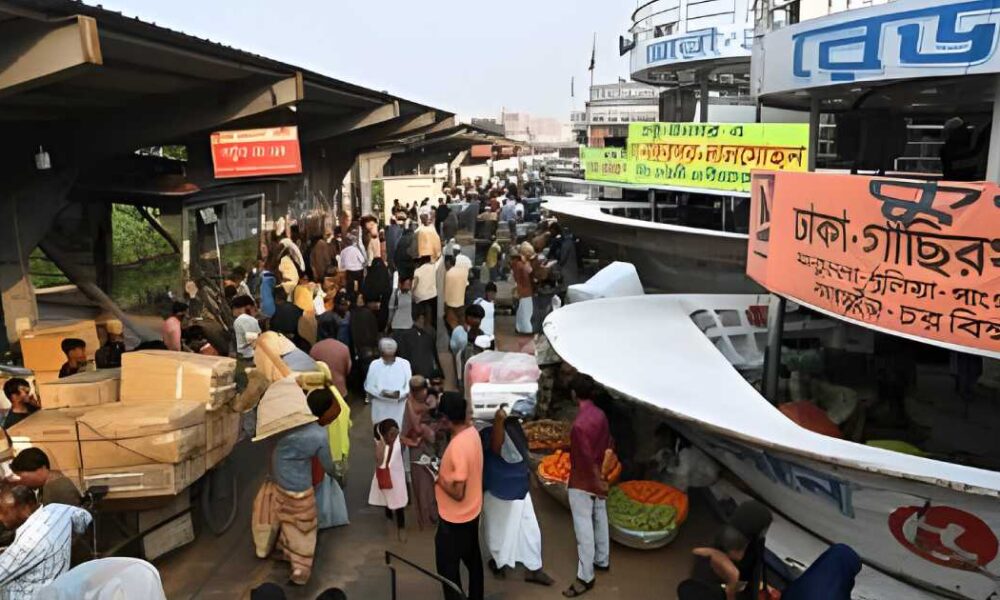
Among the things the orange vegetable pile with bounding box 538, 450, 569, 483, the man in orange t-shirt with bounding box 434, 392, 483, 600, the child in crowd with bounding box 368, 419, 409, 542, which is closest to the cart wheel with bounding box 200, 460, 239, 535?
the child in crowd with bounding box 368, 419, 409, 542

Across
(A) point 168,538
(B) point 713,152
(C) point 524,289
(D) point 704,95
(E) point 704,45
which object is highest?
(E) point 704,45

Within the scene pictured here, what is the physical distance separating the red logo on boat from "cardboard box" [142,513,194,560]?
16.1 ft

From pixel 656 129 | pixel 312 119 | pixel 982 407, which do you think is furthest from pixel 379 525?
pixel 312 119

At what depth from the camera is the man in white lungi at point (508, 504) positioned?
5340 millimetres

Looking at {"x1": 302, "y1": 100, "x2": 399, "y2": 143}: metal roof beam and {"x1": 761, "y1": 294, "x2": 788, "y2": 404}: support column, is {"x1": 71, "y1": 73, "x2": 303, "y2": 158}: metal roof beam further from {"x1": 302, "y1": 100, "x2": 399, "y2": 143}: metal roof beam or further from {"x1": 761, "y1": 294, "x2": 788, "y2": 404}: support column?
{"x1": 761, "y1": 294, "x2": 788, "y2": 404}: support column

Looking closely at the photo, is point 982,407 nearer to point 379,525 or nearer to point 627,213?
point 379,525

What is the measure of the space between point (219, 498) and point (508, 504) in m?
2.61

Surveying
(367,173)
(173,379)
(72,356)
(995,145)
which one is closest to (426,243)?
(72,356)

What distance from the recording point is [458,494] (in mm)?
4992

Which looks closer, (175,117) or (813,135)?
(813,135)

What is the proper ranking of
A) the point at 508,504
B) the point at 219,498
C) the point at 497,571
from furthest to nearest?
the point at 219,498, the point at 497,571, the point at 508,504

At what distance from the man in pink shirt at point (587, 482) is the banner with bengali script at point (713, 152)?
6.42m

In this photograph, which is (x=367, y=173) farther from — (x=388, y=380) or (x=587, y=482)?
(x=587, y=482)

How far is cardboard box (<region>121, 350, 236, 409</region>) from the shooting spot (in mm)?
5930
